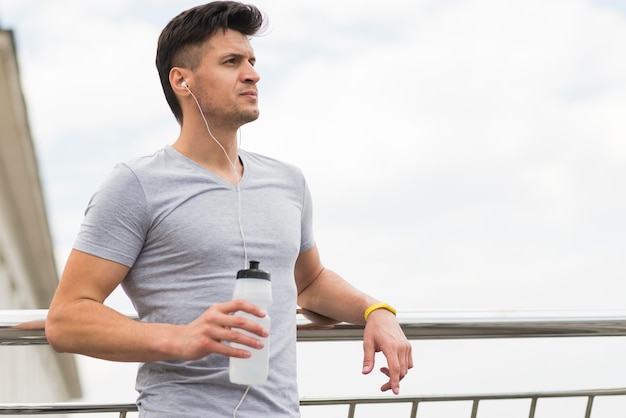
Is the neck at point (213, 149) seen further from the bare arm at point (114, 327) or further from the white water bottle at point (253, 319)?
the white water bottle at point (253, 319)

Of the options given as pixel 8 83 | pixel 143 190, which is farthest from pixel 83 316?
pixel 8 83

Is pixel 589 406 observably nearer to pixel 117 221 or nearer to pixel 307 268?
pixel 307 268

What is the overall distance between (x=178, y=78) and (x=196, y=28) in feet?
0.56

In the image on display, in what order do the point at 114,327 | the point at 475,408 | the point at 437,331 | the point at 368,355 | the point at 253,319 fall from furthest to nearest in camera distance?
the point at 475,408, the point at 437,331, the point at 368,355, the point at 114,327, the point at 253,319

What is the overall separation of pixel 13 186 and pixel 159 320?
26229 millimetres

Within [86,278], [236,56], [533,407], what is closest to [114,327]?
[86,278]

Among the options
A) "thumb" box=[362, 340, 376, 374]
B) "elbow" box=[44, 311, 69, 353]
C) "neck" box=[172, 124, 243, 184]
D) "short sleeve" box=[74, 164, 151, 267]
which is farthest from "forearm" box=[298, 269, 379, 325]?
"elbow" box=[44, 311, 69, 353]

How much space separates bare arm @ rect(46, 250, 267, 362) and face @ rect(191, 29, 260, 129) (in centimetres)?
61

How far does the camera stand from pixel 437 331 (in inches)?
124

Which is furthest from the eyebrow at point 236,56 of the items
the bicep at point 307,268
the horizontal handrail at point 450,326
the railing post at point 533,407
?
the railing post at point 533,407

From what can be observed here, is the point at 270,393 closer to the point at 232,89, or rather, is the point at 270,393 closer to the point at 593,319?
the point at 232,89

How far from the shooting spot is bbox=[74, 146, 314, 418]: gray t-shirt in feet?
8.43

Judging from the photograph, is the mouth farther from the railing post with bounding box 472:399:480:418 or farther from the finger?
the railing post with bounding box 472:399:480:418

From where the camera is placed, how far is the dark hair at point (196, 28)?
3.01 m
